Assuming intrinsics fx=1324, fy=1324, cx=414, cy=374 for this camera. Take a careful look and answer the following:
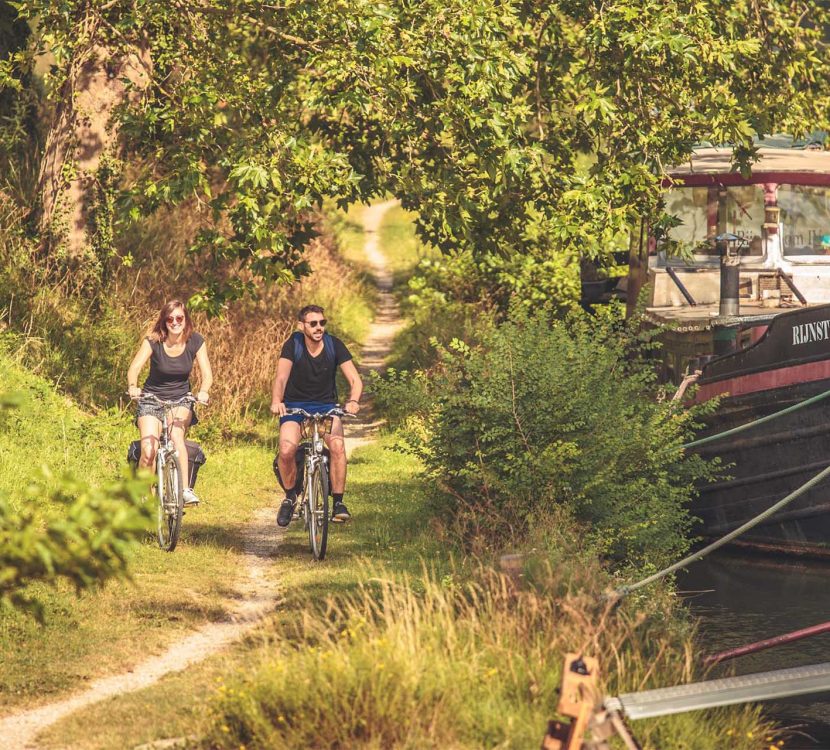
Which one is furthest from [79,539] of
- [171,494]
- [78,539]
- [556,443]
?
[556,443]

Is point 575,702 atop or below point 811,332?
below

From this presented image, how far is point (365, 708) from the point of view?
19.1 ft

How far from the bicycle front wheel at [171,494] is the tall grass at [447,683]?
2.91 metres

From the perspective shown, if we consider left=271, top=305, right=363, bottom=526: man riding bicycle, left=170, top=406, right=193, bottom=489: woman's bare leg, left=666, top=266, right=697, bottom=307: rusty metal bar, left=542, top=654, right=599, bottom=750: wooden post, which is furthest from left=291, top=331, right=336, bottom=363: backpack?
left=666, top=266, right=697, bottom=307: rusty metal bar

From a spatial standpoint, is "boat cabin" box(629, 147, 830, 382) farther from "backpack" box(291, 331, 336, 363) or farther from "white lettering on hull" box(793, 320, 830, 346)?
"backpack" box(291, 331, 336, 363)

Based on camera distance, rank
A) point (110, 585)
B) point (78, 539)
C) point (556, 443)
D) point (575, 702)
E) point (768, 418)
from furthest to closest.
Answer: point (768, 418) < point (556, 443) < point (110, 585) < point (575, 702) < point (78, 539)

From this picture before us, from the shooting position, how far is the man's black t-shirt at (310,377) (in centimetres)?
1005

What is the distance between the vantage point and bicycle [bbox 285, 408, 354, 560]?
32.0 ft

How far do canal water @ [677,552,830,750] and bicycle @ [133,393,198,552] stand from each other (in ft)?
13.0

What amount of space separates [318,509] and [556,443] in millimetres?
2022

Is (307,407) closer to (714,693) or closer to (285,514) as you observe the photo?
(285,514)

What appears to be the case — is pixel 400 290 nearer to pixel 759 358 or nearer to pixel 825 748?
pixel 759 358

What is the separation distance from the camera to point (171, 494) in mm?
10008

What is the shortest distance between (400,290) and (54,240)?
15774 mm
